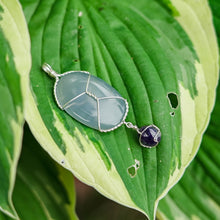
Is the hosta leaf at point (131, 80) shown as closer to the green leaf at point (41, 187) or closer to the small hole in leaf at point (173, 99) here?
the small hole in leaf at point (173, 99)

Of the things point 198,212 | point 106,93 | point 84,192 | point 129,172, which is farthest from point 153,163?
point 84,192

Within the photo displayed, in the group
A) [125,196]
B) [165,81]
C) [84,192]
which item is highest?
[165,81]

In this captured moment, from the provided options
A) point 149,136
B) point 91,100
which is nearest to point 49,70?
point 91,100

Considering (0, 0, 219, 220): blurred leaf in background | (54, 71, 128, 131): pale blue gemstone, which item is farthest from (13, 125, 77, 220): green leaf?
(54, 71, 128, 131): pale blue gemstone

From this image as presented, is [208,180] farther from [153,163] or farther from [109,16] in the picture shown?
[109,16]

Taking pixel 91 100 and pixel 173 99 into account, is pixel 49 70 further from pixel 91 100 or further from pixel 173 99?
pixel 173 99

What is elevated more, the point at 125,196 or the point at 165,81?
the point at 165,81

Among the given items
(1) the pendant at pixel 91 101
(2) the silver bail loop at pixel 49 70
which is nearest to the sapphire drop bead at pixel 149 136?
(1) the pendant at pixel 91 101
